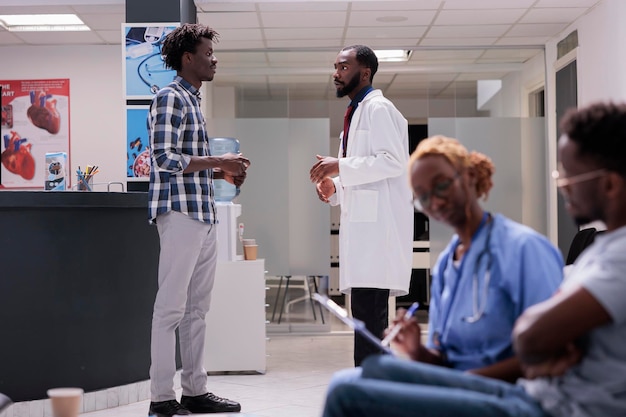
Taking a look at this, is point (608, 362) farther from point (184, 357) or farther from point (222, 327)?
point (222, 327)

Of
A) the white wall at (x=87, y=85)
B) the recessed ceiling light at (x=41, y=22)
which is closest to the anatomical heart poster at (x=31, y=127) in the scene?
the white wall at (x=87, y=85)

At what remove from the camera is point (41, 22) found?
7.00 metres

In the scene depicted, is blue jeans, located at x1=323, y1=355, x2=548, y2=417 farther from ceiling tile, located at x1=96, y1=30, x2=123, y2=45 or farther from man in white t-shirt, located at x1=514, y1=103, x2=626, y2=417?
ceiling tile, located at x1=96, y1=30, x2=123, y2=45

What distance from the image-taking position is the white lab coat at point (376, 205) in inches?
132

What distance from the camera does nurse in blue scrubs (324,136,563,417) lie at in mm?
1698

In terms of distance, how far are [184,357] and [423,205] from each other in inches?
83.4

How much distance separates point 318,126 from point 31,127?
2.71 meters

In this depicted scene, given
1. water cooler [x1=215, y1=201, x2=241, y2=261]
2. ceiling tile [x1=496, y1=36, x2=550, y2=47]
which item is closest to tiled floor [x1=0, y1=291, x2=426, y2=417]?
water cooler [x1=215, y1=201, x2=241, y2=261]

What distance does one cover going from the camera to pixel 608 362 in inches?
57.9

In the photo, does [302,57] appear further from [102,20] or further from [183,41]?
[183,41]

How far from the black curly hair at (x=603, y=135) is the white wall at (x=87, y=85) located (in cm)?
653

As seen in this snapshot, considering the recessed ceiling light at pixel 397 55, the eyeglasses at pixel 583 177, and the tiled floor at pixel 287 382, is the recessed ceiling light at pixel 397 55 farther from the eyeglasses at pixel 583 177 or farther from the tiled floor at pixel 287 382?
the eyeglasses at pixel 583 177

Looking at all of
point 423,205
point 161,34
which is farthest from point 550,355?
point 161,34

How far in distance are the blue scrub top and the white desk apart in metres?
3.17
